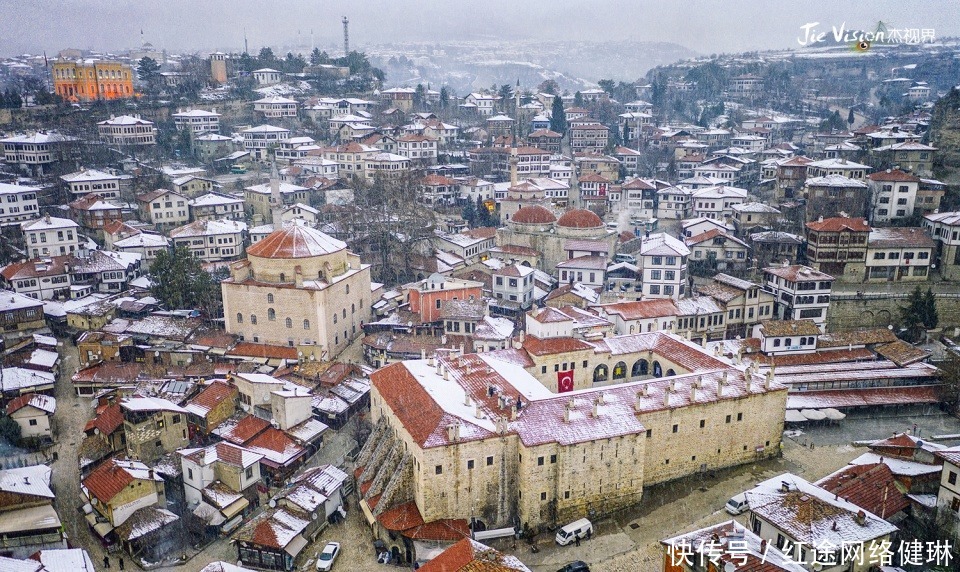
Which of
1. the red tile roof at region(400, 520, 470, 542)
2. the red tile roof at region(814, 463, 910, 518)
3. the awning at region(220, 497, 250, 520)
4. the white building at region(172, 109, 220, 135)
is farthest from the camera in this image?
the white building at region(172, 109, 220, 135)

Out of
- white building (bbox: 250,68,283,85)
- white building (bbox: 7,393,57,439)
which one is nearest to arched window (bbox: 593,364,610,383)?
white building (bbox: 7,393,57,439)

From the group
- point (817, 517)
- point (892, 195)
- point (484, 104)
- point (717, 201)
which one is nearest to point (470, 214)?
point (717, 201)

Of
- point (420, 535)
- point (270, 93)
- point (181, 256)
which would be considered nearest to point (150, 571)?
point (420, 535)

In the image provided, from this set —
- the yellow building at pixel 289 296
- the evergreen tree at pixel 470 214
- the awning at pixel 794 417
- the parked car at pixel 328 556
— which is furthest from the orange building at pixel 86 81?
the awning at pixel 794 417

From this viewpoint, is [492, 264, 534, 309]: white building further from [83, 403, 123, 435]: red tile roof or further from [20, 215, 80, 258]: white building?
[20, 215, 80, 258]: white building

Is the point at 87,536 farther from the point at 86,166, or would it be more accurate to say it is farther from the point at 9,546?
the point at 86,166

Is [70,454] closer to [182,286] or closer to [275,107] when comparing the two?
[182,286]
